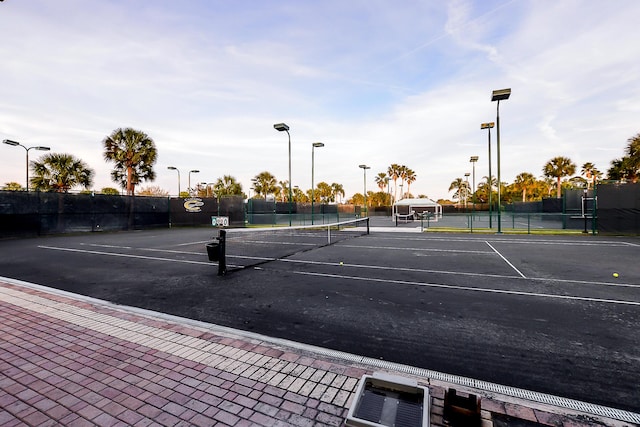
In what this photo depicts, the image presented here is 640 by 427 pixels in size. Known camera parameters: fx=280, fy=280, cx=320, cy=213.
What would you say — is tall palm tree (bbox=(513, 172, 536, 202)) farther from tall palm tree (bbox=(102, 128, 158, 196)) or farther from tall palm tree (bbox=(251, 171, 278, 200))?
tall palm tree (bbox=(102, 128, 158, 196))

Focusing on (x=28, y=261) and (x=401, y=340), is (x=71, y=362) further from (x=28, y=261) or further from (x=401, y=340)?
(x=28, y=261)

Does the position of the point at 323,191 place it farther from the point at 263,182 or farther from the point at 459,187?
the point at 459,187

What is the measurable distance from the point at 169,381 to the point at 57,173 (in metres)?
37.0

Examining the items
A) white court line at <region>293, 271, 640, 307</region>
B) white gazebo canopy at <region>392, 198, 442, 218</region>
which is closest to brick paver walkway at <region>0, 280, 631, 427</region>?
white court line at <region>293, 271, 640, 307</region>

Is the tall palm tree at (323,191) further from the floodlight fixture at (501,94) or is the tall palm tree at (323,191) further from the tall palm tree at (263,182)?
the floodlight fixture at (501,94)

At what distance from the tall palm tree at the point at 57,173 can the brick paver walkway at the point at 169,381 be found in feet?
107

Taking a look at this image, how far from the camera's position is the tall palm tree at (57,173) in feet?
94.4

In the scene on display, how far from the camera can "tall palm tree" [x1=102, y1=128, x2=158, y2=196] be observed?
3138 centimetres

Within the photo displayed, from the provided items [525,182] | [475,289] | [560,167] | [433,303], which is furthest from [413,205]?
[433,303]

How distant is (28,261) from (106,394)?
40.4 ft

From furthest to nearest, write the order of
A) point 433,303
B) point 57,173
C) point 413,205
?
point 413,205, point 57,173, point 433,303

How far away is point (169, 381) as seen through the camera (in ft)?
10.9

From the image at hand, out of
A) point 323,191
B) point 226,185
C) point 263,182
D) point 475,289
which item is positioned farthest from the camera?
point 323,191

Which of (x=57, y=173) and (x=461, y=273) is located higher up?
(x=57, y=173)
